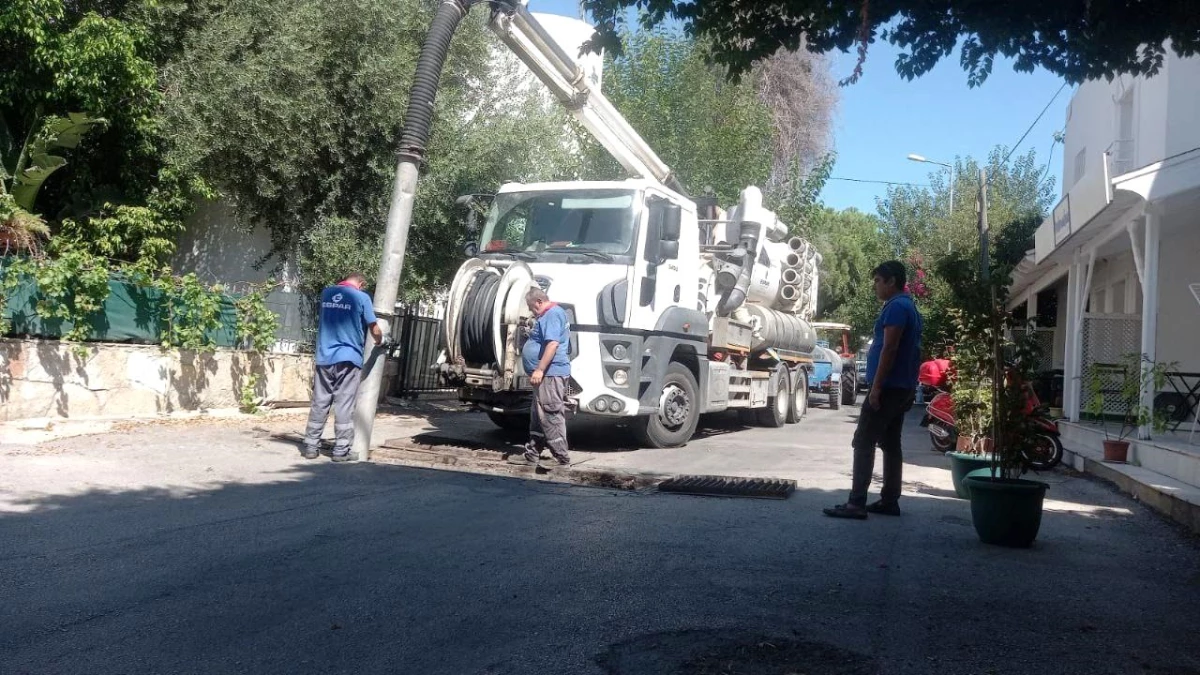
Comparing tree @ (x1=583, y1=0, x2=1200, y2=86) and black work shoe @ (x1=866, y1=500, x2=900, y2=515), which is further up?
tree @ (x1=583, y1=0, x2=1200, y2=86)

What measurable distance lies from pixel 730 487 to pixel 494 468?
225 centimetres

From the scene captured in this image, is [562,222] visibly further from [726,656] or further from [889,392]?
[726,656]

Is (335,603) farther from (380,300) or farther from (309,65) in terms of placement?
(309,65)

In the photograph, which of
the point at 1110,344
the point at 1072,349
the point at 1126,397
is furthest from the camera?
the point at 1110,344

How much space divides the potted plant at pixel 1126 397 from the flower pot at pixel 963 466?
10.4ft

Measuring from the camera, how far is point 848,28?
5.26 meters

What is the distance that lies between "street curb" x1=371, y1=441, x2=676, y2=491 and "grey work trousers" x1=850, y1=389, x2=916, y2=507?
6.83 ft

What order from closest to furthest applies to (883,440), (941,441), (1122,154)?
(883,440)
(941,441)
(1122,154)

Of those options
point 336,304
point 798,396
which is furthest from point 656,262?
point 798,396

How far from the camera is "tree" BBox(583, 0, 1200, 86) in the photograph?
4992 millimetres

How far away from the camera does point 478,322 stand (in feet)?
33.0

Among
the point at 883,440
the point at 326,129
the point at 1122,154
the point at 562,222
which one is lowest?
the point at 883,440

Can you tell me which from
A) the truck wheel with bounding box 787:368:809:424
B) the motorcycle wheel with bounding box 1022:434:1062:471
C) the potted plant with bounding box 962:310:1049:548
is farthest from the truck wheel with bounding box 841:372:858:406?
the potted plant with bounding box 962:310:1049:548

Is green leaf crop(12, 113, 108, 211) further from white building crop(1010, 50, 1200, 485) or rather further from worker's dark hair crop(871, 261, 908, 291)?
white building crop(1010, 50, 1200, 485)
